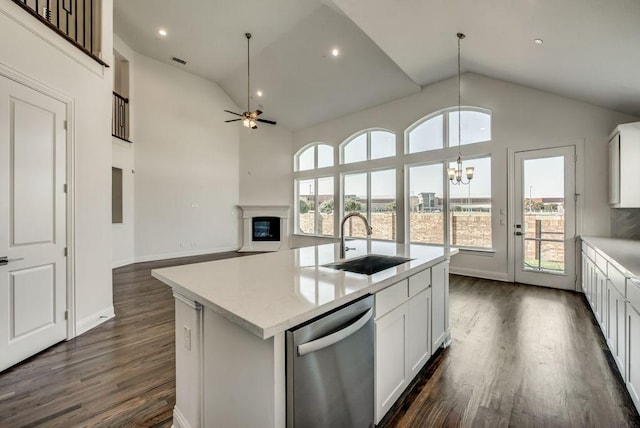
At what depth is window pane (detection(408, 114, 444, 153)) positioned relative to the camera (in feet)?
18.8

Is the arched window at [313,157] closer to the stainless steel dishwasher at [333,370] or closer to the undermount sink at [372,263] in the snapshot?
the undermount sink at [372,263]

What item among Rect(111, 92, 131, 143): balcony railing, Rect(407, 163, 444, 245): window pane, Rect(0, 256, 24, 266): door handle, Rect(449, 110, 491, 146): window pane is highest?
Rect(111, 92, 131, 143): balcony railing

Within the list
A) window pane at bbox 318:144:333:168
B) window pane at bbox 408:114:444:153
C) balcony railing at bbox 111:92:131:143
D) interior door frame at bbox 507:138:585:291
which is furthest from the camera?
window pane at bbox 318:144:333:168

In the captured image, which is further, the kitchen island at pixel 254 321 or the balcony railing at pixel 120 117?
the balcony railing at pixel 120 117

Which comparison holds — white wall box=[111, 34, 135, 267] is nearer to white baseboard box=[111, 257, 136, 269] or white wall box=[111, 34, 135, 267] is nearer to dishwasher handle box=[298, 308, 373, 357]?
white baseboard box=[111, 257, 136, 269]

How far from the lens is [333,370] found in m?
1.19

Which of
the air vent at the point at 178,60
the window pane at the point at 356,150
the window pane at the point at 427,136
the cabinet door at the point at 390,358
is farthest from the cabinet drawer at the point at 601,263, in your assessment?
the air vent at the point at 178,60

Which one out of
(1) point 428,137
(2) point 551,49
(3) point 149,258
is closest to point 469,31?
(2) point 551,49

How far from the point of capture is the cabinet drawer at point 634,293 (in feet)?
5.45

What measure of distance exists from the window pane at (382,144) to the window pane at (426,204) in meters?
0.75

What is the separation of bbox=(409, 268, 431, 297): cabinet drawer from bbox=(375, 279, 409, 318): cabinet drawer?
7 cm

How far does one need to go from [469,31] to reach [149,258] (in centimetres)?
776

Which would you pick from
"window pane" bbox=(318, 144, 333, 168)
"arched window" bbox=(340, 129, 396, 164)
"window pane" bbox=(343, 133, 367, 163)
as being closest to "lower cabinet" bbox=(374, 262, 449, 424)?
"arched window" bbox=(340, 129, 396, 164)

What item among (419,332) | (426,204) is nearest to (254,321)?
(419,332)
